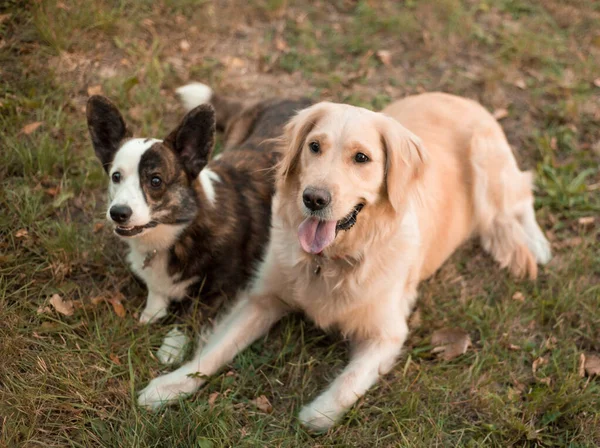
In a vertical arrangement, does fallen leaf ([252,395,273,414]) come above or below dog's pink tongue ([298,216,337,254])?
below

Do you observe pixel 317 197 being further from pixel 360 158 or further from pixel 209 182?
pixel 209 182

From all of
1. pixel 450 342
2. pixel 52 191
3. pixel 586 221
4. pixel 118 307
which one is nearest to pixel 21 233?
pixel 52 191

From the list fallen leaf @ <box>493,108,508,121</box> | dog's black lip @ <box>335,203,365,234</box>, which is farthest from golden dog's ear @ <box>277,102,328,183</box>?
fallen leaf @ <box>493,108,508,121</box>

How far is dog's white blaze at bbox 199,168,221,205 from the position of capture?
141 inches

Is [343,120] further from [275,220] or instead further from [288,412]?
[288,412]

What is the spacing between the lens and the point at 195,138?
11.0 feet

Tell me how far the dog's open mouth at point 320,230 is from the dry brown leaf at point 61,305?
4.58 feet

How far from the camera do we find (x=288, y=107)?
14.1 feet

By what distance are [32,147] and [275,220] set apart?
5.99 feet

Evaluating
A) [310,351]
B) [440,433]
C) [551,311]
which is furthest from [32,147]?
[551,311]

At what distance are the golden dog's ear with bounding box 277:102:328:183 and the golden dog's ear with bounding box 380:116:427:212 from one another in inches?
13.2

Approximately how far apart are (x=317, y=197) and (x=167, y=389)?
129 cm

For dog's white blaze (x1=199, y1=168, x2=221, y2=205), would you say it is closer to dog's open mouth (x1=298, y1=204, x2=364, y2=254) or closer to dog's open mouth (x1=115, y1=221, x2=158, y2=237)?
dog's open mouth (x1=115, y1=221, x2=158, y2=237)

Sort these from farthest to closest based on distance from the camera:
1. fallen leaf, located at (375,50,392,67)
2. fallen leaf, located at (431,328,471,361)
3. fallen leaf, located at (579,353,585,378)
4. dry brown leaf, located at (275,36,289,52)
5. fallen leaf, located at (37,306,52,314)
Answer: fallen leaf, located at (375,50,392,67) → dry brown leaf, located at (275,36,289,52) → fallen leaf, located at (431,328,471,361) → fallen leaf, located at (579,353,585,378) → fallen leaf, located at (37,306,52,314)
